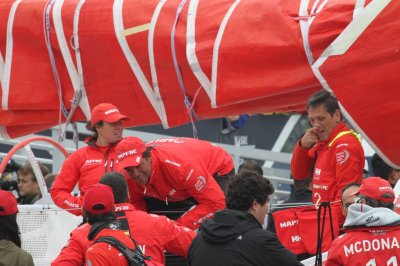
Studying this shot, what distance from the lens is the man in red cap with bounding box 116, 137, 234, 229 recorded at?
716cm

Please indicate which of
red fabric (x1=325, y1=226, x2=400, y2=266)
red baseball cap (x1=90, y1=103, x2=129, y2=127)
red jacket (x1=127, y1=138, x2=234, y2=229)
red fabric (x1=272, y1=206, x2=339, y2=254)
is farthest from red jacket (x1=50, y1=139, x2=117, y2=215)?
red fabric (x1=325, y1=226, x2=400, y2=266)

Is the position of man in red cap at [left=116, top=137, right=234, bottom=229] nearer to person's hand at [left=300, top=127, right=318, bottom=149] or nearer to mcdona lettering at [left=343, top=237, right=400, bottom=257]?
person's hand at [left=300, top=127, right=318, bottom=149]

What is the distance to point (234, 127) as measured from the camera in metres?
14.7

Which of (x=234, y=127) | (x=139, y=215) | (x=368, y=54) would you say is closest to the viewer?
(x=139, y=215)

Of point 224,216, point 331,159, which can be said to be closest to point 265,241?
point 224,216

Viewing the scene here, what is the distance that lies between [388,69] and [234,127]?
785cm

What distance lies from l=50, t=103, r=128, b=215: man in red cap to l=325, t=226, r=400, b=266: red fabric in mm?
2335

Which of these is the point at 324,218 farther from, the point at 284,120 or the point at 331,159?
the point at 284,120

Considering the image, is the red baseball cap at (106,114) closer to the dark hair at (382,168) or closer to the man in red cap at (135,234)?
the man in red cap at (135,234)

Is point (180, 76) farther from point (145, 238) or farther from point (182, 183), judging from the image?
point (145, 238)

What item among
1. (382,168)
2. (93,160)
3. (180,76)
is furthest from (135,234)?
(382,168)

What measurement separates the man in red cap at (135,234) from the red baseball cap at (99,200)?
19cm

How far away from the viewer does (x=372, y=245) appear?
5789 millimetres

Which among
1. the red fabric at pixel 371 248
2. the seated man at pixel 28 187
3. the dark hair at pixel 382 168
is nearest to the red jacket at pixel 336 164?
the dark hair at pixel 382 168
